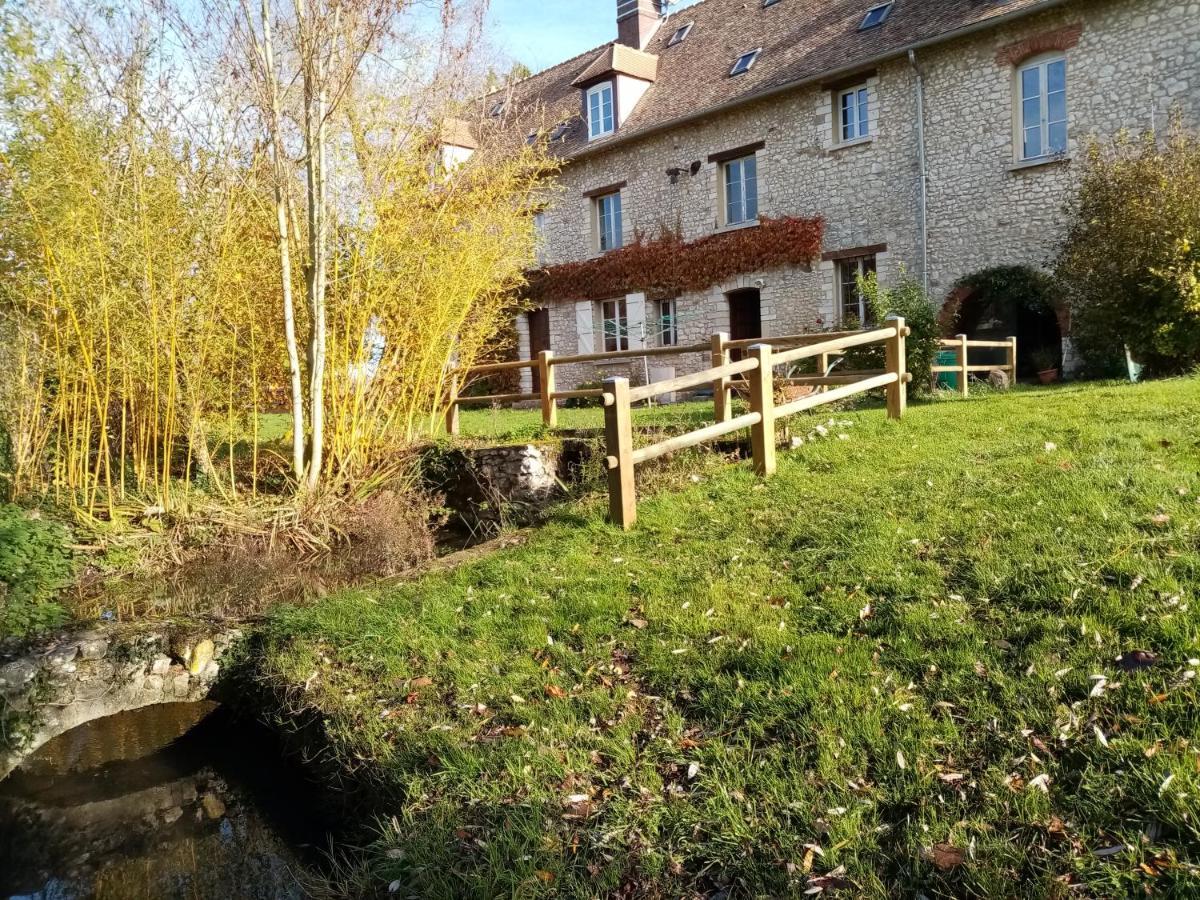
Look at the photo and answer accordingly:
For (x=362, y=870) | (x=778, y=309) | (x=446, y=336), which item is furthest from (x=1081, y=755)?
(x=778, y=309)

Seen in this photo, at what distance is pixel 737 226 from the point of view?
15.1 metres

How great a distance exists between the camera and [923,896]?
6.77 ft

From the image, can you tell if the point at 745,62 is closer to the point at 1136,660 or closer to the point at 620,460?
the point at 620,460

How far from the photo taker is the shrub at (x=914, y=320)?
9.95 meters

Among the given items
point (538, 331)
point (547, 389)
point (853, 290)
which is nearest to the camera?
point (547, 389)

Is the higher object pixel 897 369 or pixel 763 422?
pixel 897 369

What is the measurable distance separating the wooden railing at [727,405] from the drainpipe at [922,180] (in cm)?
607

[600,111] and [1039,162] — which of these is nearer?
[1039,162]

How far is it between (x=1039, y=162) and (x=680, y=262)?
627cm

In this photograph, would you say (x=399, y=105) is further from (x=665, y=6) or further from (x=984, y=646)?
(x=665, y=6)

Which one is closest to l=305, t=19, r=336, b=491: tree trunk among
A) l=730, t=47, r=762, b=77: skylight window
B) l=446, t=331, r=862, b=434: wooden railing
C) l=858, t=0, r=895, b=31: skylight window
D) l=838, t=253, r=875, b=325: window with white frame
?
l=446, t=331, r=862, b=434: wooden railing

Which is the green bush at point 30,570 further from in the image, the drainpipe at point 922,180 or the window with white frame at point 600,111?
the window with white frame at point 600,111

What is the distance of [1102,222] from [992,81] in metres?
3.35

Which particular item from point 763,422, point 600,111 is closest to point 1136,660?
point 763,422
